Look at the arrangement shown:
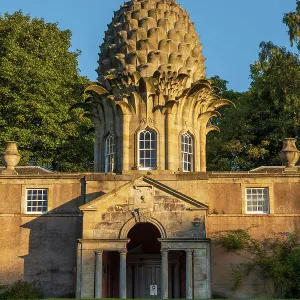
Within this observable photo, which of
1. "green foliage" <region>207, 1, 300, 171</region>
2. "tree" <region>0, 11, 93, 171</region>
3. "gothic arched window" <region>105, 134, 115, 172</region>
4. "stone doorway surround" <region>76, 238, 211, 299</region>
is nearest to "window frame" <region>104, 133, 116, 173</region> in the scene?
"gothic arched window" <region>105, 134, 115, 172</region>

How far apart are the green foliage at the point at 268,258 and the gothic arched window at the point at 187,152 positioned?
13.6 feet

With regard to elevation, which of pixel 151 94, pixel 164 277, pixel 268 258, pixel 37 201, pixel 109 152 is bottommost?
pixel 164 277

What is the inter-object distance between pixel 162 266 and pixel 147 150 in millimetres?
6322

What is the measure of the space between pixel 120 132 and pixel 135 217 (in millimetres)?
5256

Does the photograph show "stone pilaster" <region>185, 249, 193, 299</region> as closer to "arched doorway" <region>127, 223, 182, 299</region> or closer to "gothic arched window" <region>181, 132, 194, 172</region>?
"arched doorway" <region>127, 223, 182, 299</region>

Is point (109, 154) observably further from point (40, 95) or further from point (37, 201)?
point (40, 95)

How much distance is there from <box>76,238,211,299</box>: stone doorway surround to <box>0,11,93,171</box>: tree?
17.1 meters

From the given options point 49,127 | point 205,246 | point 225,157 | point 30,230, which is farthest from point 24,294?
point 225,157

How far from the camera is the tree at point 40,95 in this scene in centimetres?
4606

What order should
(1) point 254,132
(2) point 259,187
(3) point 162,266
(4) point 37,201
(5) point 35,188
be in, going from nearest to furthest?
(3) point 162,266 < (2) point 259,187 < (4) point 37,201 < (5) point 35,188 < (1) point 254,132

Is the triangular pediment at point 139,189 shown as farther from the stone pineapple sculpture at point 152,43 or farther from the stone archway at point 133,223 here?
→ the stone pineapple sculpture at point 152,43

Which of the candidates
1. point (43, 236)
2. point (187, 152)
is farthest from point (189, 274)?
point (43, 236)

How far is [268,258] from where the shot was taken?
102 feet

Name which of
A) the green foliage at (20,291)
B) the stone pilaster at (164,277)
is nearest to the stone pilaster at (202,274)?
the stone pilaster at (164,277)
